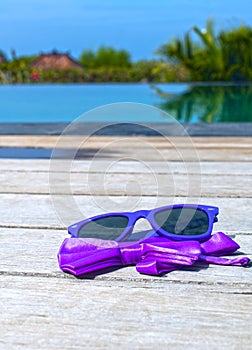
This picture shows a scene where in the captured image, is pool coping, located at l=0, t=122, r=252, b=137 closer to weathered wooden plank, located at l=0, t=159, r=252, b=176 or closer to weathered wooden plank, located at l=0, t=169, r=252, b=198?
weathered wooden plank, located at l=0, t=159, r=252, b=176

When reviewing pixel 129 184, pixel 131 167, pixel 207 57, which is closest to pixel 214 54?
pixel 207 57

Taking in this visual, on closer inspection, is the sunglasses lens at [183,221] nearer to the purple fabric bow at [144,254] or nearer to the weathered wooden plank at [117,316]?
the purple fabric bow at [144,254]

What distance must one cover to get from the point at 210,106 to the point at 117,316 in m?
6.45

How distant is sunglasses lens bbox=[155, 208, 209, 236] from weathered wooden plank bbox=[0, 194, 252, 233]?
12 cm

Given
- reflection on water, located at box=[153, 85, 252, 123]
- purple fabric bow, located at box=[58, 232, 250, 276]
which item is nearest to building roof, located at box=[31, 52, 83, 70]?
reflection on water, located at box=[153, 85, 252, 123]

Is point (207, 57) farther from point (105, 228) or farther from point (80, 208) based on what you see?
point (105, 228)

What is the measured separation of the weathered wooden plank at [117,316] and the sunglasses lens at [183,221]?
149mm

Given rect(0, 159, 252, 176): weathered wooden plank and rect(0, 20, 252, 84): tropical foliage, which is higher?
rect(0, 20, 252, 84): tropical foliage

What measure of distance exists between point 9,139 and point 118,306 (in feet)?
6.18

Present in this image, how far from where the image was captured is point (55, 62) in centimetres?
1603

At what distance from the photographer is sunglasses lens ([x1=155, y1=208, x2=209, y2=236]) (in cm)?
92

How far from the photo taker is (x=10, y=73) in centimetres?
1303

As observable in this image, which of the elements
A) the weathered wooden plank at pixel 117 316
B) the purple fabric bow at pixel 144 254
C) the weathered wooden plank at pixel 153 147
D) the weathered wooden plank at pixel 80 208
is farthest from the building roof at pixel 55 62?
the weathered wooden plank at pixel 117 316

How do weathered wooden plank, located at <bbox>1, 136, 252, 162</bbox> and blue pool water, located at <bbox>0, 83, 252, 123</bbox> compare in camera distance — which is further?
blue pool water, located at <bbox>0, 83, 252, 123</bbox>
